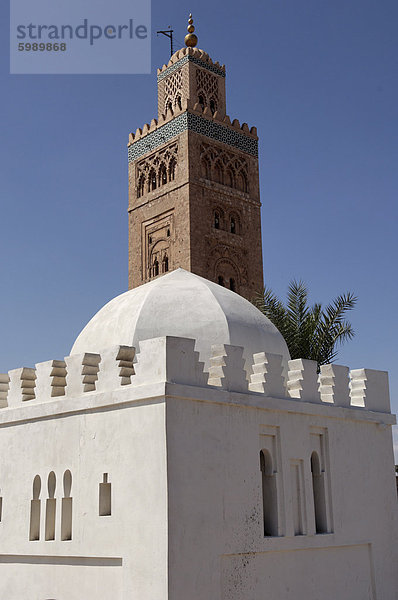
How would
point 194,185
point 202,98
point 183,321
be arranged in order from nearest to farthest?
point 183,321 < point 194,185 < point 202,98

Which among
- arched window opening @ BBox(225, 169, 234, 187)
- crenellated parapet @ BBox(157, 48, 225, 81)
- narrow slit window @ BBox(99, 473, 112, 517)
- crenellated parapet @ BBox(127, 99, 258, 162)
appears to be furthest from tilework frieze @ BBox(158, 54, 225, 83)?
narrow slit window @ BBox(99, 473, 112, 517)

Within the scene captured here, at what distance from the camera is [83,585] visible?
7848 millimetres

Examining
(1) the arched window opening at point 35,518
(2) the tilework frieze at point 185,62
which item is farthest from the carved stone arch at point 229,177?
(1) the arched window opening at point 35,518

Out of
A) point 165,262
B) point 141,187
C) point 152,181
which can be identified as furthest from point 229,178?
point 165,262

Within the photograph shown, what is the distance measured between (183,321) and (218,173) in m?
23.4

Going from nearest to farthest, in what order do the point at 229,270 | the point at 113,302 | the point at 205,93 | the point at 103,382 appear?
the point at 103,382 → the point at 113,302 → the point at 229,270 → the point at 205,93

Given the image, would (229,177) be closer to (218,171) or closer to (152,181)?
(218,171)

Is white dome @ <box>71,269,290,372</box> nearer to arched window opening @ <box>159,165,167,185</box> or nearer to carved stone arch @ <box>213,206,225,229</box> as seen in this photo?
carved stone arch @ <box>213,206,225,229</box>

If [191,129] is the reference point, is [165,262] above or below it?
below

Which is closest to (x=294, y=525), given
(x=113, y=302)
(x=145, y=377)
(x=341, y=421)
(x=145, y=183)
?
(x=341, y=421)

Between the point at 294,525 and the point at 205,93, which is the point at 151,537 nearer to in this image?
the point at 294,525

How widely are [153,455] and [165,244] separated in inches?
941

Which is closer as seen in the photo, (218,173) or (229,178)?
(218,173)

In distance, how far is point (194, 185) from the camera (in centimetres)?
3058
